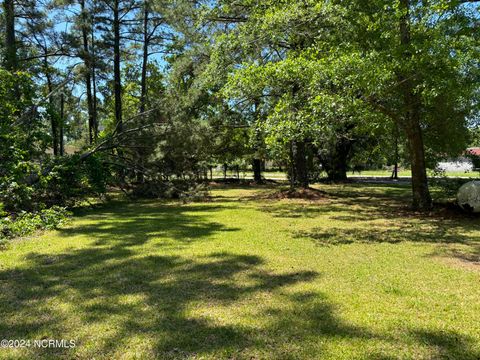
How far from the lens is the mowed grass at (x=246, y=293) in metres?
3.24

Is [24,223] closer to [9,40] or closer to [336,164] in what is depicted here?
[9,40]

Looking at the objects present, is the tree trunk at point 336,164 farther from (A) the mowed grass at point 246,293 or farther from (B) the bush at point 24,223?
(B) the bush at point 24,223

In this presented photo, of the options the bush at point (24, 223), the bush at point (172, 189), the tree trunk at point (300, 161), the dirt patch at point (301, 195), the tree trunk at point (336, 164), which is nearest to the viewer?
the bush at point (24, 223)

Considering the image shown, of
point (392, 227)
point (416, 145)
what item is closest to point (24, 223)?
point (392, 227)

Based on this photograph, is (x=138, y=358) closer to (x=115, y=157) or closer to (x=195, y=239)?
(x=195, y=239)

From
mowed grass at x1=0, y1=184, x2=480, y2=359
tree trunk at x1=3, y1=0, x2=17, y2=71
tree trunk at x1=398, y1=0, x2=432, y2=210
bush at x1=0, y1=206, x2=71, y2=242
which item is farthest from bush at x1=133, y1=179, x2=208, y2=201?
tree trunk at x1=398, y1=0, x2=432, y2=210

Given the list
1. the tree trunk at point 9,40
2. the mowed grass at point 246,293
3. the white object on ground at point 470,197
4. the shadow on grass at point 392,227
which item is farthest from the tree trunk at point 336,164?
the tree trunk at point 9,40

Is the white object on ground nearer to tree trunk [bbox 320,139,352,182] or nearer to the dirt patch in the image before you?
the dirt patch

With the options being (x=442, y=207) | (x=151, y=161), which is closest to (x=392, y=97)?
(x=442, y=207)

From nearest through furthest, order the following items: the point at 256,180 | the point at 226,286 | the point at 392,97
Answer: the point at 226,286, the point at 392,97, the point at 256,180

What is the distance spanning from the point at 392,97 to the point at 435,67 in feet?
7.73

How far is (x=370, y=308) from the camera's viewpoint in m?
4.00

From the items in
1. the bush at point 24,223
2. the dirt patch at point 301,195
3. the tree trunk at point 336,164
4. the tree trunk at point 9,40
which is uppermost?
the tree trunk at point 9,40

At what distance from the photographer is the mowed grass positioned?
127 inches
